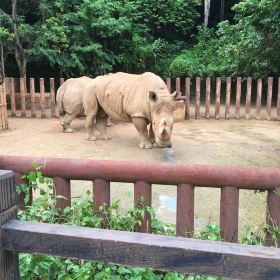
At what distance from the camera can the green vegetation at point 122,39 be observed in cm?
1165

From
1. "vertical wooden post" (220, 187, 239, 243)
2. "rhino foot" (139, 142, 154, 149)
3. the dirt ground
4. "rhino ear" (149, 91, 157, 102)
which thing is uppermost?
"rhino ear" (149, 91, 157, 102)

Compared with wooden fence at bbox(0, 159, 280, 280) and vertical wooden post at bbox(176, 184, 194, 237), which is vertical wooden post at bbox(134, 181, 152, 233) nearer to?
vertical wooden post at bbox(176, 184, 194, 237)

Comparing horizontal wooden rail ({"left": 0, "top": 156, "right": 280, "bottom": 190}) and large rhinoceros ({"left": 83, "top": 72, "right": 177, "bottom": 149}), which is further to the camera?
large rhinoceros ({"left": 83, "top": 72, "right": 177, "bottom": 149})

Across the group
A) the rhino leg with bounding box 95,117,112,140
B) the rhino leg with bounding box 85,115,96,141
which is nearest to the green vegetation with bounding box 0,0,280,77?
the rhino leg with bounding box 95,117,112,140

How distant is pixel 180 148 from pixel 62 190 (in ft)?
15.4

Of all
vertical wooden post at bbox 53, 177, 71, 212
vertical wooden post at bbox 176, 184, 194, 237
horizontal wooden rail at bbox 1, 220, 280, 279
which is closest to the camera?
horizontal wooden rail at bbox 1, 220, 280, 279

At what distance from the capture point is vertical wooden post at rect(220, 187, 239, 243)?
221 cm

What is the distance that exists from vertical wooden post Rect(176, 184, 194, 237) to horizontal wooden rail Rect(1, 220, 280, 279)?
2.76 feet

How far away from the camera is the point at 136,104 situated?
22.2 ft

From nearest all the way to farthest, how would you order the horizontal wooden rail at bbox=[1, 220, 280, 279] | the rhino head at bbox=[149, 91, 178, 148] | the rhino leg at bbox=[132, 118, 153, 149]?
the horizontal wooden rail at bbox=[1, 220, 280, 279] → the rhino head at bbox=[149, 91, 178, 148] → the rhino leg at bbox=[132, 118, 153, 149]

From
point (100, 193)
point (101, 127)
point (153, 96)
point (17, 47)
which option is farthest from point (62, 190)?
point (17, 47)

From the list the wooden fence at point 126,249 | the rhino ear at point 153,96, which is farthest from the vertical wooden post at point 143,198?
the rhino ear at point 153,96

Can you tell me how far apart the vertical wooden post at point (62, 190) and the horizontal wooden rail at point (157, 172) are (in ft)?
0.14

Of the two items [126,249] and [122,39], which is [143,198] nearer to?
[126,249]
